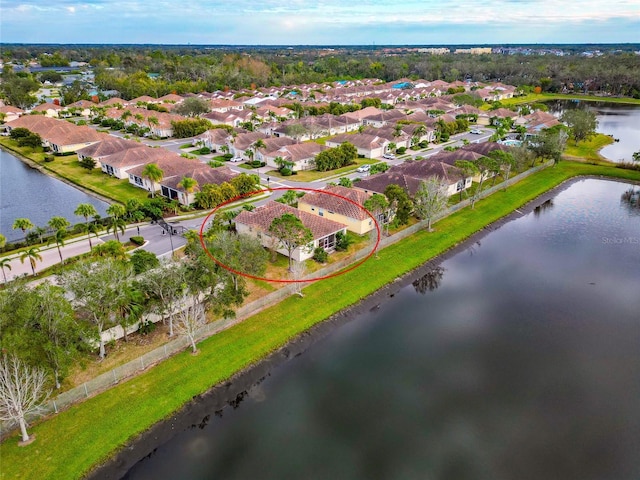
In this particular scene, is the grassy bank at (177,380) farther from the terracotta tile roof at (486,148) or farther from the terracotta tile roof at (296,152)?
the terracotta tile roof at (296,152)

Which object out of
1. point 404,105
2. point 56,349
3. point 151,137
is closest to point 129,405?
point 56,349

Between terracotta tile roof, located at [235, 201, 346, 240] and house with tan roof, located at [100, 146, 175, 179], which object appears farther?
house with tan roof, located at [100, 146, 175, 179]

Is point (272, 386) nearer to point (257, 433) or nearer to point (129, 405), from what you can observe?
point (257, 433)

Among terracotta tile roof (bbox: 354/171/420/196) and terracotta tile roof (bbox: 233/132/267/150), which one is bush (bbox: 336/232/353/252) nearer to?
terracotta tile roof (bbox: 354/171/420/196)

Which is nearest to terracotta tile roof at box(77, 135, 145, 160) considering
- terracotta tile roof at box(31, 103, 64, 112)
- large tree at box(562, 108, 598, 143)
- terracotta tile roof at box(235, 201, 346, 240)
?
terracotta tile roof at box(235, 201, 346, 240)

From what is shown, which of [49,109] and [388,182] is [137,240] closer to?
[388,182]

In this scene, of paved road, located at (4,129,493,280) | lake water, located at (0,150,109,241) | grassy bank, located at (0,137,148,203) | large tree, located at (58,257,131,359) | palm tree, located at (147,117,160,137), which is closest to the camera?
large tree, located at (58,257,131,359)

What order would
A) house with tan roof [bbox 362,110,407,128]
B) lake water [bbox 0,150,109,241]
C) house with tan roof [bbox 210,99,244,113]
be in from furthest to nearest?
house with tan roof [bbox 210,99,244,113] < house with tan roof [bbox 362,110,407,128] < lake water [bbox 0,150,109,241]

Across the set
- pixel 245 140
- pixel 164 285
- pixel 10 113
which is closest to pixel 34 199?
pixel 245 140
